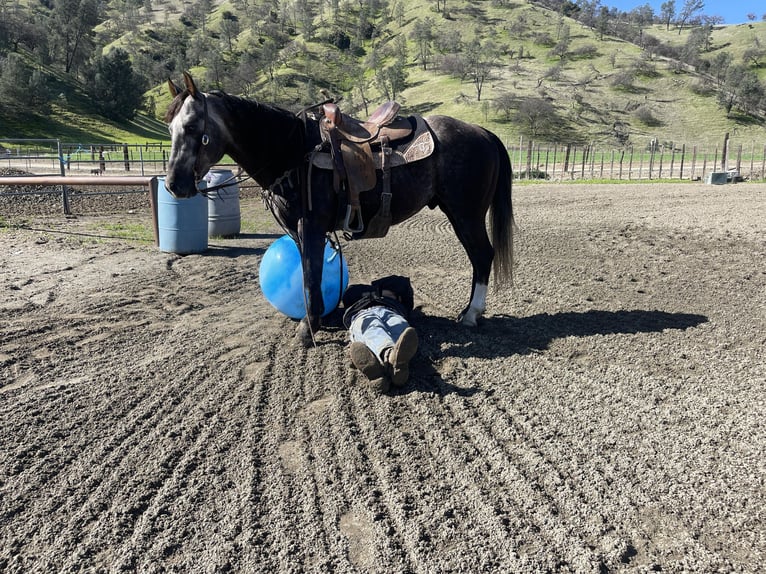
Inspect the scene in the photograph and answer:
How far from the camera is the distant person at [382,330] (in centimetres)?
328

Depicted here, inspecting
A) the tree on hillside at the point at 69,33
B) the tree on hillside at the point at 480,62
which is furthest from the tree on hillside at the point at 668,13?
the tree on hillside at the point at 69,33

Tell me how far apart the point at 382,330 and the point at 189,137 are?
1788 mm

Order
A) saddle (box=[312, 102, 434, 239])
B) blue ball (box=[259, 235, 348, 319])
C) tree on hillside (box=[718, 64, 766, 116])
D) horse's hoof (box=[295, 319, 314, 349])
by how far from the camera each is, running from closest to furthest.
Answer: saddle (box=[312, 102, 434, 239])
horse's hoof (box=[295, 319, 314, 349])
blue ball (box=[259, 235, 348, 319])
tree on hillside (box=[718, 64, 766, 116])

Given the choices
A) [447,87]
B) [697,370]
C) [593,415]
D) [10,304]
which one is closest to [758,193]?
[697,370]

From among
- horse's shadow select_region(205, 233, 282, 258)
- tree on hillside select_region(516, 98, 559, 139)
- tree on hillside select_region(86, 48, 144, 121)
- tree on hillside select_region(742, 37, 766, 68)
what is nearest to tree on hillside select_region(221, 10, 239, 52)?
tree on hillside select_region(86, 48, 144, 121)

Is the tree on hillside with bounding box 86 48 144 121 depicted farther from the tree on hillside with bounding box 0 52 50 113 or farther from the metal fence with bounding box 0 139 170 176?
the metal fence with bounding box 0 139 170 176

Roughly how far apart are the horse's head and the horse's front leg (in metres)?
0.92

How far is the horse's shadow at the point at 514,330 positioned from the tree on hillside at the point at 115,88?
57.1 m

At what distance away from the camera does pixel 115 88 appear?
5328cm

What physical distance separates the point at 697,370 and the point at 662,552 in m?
2.12

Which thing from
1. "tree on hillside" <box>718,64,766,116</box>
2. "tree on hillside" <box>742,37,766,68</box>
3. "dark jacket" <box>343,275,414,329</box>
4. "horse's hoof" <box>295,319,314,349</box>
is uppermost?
"tree on hillside" <box>742,37,766,68</box>

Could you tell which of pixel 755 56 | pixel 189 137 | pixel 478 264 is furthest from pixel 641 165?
pixel 755 56

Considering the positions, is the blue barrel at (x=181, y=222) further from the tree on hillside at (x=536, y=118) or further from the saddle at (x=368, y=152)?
the tree on hillside at (x=536, y=118)

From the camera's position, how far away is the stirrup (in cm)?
406
